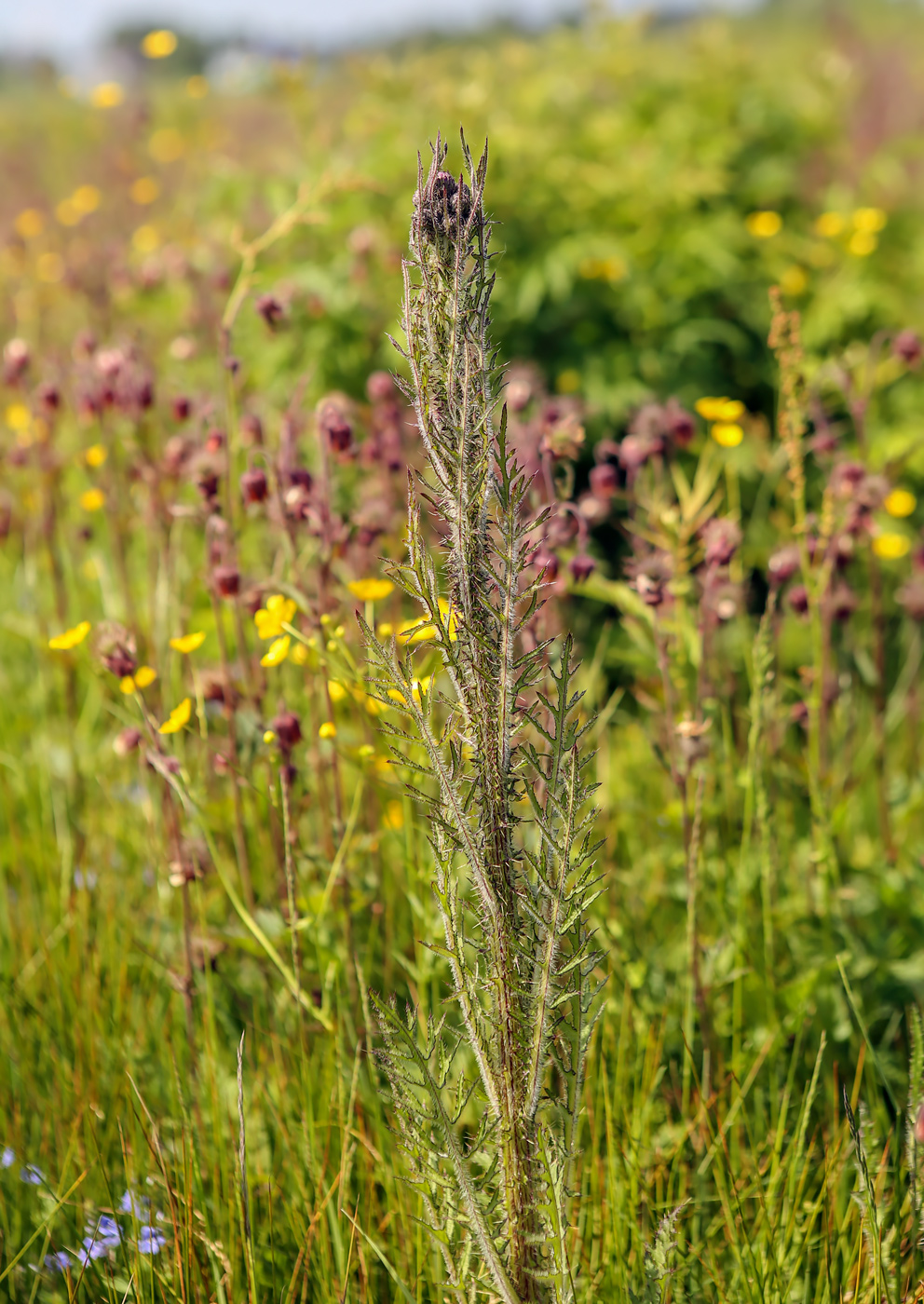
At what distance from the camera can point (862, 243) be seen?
12.5 ft

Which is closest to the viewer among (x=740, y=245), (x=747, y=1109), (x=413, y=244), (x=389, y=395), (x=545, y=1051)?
(x=413, y=244)

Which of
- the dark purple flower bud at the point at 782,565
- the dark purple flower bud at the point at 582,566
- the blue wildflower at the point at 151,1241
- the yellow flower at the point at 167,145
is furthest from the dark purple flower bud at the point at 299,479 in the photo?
the yellow flower at the point at 167,145

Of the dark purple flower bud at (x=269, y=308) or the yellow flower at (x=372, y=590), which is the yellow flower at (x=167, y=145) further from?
the yellow flower at (x=372, y=590)

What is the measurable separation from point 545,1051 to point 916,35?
22038mm

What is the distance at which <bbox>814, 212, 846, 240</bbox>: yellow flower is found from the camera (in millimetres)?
3910

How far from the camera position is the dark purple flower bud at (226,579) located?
5.71 feet

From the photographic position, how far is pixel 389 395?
240 centimetres

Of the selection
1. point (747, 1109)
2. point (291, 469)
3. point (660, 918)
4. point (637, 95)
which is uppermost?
point (637, 95)

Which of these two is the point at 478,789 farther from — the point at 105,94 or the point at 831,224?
the point at 105,94

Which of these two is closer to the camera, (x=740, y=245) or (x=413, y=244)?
(x=413, y=244)

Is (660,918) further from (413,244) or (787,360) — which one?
(413,244)

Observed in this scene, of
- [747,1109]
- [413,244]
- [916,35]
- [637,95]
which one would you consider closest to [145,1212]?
[747,1109]

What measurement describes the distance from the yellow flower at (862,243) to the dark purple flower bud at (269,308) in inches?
104

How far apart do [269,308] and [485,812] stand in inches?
48.0
